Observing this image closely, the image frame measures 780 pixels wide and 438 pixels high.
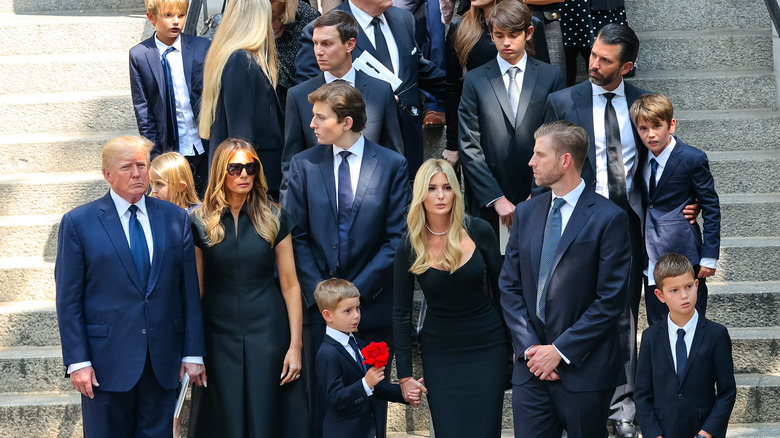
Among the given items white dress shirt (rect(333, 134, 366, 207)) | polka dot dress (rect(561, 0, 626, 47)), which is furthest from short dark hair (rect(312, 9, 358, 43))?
polka dot dress (rect(561, 0, 626, 47))

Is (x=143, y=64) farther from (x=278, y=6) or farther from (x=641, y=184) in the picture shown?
(x=641, y=184)

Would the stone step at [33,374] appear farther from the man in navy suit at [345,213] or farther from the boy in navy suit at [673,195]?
the boy in navy suit at [673,195]

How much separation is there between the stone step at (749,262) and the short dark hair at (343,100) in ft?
8.48

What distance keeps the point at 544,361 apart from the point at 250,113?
2.33 meters

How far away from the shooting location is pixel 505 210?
19.0 ft

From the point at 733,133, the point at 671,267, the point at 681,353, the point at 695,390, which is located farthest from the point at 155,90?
the point at 733,133

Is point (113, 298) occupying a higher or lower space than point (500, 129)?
lower

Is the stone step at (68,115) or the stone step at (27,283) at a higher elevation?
the stone step at (68,115)

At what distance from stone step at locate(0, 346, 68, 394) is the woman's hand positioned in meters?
1.68

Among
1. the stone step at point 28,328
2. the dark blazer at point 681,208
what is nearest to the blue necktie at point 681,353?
the dark blazer at point 681,208

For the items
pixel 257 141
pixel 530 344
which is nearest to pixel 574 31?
pixel 257 141

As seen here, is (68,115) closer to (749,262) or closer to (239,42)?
(239,42)

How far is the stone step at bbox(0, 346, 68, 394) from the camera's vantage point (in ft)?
20.7

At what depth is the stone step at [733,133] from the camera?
7461mm
